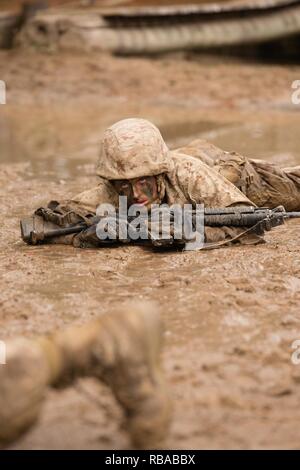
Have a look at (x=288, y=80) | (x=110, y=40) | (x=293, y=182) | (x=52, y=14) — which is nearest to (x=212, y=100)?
(x=288, y=80)

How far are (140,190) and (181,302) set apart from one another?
1.03 meters

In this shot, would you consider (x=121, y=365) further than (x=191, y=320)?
No

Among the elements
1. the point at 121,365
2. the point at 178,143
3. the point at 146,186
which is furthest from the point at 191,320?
the point at 178,143

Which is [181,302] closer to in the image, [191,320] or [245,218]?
[191,320]

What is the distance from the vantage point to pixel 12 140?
8844mm

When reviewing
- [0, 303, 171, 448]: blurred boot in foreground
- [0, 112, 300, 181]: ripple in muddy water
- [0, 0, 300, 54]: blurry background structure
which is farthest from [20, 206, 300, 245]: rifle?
[0, 0, 300, 54]: blurry background structure

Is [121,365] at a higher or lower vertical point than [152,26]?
lower

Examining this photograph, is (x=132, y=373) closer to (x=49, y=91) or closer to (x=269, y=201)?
(x=269, y=201)

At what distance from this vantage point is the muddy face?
4859 mm

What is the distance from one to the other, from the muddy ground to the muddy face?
28cm

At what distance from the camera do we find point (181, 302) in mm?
4020

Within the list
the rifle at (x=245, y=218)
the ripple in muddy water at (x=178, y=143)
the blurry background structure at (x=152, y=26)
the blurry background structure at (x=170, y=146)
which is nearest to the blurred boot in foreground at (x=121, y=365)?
the blurry background structure at (x=170, y=146)

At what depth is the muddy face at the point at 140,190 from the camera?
4.86 meters
